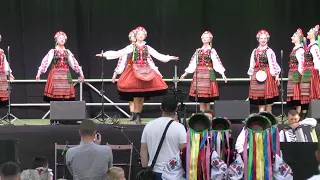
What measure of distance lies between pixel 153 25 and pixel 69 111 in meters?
2.90

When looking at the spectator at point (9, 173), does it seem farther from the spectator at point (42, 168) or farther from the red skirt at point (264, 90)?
the red skirt at point (264, 90)

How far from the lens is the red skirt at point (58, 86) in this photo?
893cm

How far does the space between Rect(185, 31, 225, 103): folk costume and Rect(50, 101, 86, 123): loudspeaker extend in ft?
5.73

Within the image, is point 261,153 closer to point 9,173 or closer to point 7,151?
point 9,173

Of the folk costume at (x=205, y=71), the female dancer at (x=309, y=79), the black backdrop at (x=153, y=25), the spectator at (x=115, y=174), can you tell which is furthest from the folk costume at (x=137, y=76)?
the spectator at (x=115, y=174)

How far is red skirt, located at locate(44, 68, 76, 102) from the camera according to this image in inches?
352

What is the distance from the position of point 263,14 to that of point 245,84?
1235mm

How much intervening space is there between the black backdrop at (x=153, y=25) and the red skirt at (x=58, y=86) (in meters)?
1.46

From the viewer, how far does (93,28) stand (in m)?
10.4

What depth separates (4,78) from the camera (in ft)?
29.4

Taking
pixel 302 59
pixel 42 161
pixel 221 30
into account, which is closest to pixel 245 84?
pixel 221 30

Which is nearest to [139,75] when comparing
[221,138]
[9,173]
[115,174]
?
[221,138]

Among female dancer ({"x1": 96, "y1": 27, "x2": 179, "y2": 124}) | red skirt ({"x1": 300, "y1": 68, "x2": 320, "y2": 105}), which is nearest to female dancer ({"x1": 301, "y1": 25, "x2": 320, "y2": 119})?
red skirt ({"x1": 300, "y1": 68, "x2": 320, "y2": 105})

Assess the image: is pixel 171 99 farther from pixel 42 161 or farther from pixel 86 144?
pixel 42 161
